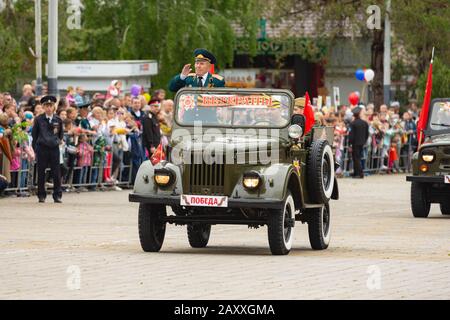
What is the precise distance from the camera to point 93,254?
50.7 feet

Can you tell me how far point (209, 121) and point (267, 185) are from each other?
162 centimetres

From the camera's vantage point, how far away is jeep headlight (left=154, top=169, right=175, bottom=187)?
15.8 metres

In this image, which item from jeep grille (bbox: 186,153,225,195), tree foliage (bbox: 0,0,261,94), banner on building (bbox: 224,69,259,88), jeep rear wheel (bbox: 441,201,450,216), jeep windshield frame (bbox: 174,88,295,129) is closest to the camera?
jeep grille (bbox: 186,153,225,195)

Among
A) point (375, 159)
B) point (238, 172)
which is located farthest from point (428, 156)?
point (375, 159)

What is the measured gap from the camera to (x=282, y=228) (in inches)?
614

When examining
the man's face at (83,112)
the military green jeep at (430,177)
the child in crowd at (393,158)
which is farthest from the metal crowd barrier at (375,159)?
the military green jeep at (430,177)

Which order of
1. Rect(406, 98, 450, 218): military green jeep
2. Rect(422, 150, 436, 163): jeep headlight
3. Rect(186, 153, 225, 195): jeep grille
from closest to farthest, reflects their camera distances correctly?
1. Rect(186, 153, 225, 195): jeep grille
2. Rect(406, 98, 450, 218): military green jeep
3. Rect(422, 150, 436, 163): jeep headlight

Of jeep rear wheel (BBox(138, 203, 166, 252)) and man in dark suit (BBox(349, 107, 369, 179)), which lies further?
man in dark suit (BBox(349, 107, 369, 179))

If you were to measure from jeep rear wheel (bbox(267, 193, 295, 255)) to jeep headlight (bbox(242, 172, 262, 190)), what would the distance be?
340 millimetres

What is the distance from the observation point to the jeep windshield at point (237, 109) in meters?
16.9

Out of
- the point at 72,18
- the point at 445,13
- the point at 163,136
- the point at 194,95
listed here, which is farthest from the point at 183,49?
the point at 194,95

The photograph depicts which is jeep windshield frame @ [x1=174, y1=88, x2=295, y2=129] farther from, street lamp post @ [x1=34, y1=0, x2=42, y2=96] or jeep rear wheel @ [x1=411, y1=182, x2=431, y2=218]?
street lamp post @ [x1=34, y1=0, x2=42, y2=96]

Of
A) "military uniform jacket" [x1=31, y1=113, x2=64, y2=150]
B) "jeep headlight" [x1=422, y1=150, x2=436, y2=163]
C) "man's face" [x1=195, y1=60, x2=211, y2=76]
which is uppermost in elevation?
"man's face" [x1=195, y1=60, x2=211, y2=76]

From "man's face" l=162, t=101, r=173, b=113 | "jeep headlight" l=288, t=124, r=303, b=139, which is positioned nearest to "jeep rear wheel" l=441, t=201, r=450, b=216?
"man's face" l=162, t=101, r=173, b=113
